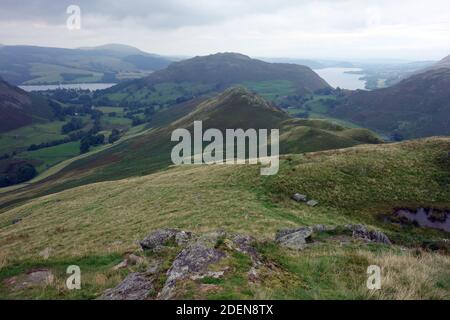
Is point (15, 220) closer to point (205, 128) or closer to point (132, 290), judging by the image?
point (132, 290)

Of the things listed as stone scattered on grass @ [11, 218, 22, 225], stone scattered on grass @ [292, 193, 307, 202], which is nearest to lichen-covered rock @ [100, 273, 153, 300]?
stone scattered on grass @ [292, 193, 307, 202]

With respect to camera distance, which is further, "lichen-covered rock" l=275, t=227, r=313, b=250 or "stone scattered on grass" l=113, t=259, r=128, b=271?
"lichen-covered rock" l=275, t=227, r=313, b=250

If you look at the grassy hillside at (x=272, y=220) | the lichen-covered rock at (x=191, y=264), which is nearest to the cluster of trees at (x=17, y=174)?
the grassy hillside at (x=272, y=220)

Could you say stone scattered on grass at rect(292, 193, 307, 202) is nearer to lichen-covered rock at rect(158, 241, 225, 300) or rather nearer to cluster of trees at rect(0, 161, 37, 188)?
lichen-covered rock at rect(158, 241, 225, 300)

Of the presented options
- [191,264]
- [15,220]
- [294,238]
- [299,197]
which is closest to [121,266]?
[191,264]

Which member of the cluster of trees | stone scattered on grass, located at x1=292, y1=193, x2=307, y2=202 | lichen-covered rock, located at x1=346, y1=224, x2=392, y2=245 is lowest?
the cluster of trees
